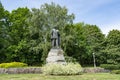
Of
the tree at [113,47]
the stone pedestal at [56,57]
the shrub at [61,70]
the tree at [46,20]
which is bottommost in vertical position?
the shrub at [61,70]

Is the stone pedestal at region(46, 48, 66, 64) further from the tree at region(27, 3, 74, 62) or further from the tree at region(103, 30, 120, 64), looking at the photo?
the tree at region(103, 30, 120, 64)

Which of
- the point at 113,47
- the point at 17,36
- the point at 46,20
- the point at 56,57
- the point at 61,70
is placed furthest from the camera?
the point at 113,47

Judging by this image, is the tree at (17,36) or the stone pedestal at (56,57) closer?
the stone pedestal at (56,57)

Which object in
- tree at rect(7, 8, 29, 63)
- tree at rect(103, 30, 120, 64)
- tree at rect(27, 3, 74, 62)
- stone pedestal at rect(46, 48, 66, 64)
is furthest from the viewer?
tree at rect(103, 30, 120, 64)

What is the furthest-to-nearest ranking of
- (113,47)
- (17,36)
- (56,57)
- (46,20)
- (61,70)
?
(113,47)
(17,36)
(46,20)
(56,57)
(61,70)

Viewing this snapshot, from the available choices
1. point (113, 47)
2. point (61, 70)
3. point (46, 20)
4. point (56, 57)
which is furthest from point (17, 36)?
point (61, 70)

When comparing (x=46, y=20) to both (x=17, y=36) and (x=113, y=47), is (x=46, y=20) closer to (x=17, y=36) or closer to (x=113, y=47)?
(x=17, y=36)

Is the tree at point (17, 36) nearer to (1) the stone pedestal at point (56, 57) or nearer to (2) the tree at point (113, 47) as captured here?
(2) the tree at point (113, 47)

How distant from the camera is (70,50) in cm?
4028

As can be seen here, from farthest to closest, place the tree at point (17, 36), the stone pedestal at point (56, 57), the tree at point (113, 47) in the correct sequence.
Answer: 1. the tree at point (113, 47)
2. the tree at point (17, 36)
3. the stone pedestal at point (56, 57)

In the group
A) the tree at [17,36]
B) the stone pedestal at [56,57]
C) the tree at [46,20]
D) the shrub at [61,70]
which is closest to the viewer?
the shrub at [61,70]

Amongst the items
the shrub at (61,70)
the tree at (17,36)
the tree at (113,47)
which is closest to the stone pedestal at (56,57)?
the shrub at (61,70)

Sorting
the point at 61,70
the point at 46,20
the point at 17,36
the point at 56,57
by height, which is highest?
the point at 46,20

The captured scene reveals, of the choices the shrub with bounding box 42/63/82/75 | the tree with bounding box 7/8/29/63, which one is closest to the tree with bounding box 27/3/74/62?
the tree with bounding box 7/8/29/63
